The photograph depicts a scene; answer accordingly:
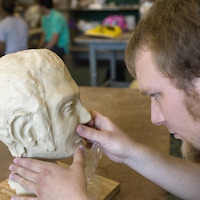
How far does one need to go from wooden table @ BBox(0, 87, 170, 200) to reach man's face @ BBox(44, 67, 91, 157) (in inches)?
11.7

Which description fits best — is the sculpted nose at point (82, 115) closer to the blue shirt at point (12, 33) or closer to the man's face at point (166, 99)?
the man's face at point (166, 99)

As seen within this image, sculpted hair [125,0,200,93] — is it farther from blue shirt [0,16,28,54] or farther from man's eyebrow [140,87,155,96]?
blue shirt [0,16,28,54]

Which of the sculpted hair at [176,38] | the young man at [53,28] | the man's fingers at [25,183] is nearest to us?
the sculpted hair at [176,38]

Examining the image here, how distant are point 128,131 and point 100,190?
56 centimetres

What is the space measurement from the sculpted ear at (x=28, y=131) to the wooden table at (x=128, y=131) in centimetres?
35

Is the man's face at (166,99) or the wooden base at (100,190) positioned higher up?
the man's face at (166,99)

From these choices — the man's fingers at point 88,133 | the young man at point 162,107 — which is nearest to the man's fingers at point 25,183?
the young man at point 162,107

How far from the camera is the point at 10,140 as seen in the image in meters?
1.04

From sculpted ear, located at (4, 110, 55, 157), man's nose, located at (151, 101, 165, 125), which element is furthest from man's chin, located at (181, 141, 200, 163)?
sculpted ear, located at (4, 110, 55, 157)

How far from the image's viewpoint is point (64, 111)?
3.45 ft

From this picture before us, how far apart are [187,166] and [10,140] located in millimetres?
649

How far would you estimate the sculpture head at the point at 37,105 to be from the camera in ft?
3.18

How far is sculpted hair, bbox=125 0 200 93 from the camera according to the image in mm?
774

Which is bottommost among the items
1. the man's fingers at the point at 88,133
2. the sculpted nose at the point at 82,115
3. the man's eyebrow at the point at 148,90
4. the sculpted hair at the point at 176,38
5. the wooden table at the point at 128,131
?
the wooden table at the point at 128,131
